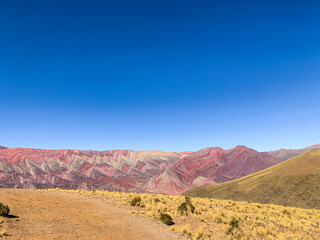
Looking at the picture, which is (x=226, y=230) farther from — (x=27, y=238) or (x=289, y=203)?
(x=289, y=203)

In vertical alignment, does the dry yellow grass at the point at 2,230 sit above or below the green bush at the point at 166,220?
above

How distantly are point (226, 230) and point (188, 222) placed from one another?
3.58 metres

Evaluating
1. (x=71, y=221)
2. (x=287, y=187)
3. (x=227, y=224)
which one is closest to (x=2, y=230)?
(x=71, y=221)

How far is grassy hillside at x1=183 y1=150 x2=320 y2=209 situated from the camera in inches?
2758

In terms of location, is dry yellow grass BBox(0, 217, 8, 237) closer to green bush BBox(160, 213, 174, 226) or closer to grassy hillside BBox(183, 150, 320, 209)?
green bush BBox(160, 213, 174, 226)

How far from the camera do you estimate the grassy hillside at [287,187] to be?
7006 cm

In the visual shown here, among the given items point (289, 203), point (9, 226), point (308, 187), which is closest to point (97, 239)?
point (9, 226)

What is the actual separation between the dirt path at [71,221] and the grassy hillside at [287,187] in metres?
64.7

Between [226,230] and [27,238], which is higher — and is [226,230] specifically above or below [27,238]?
below

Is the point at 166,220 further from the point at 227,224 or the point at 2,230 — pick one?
the point at 2,230

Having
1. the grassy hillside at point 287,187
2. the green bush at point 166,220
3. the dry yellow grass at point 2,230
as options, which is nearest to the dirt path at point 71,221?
the dry yellow grass at point 2,230

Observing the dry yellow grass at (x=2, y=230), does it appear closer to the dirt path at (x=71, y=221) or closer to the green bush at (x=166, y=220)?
the dirt path at (x=71, y=221)

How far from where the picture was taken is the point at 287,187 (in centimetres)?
8156

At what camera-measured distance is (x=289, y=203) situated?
6944 cm
